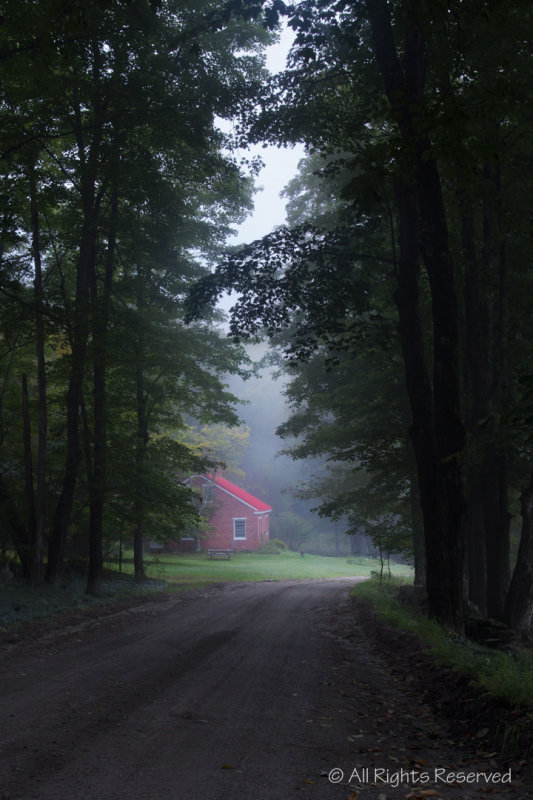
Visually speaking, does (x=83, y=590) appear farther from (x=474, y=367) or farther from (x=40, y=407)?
(x=474, y=367)

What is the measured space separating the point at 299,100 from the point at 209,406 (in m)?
12.1

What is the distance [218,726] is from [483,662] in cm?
314

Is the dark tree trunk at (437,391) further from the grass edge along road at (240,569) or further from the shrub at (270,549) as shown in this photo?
the shrub at (270,549)

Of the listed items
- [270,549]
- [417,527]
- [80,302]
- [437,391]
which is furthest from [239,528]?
[437,391]

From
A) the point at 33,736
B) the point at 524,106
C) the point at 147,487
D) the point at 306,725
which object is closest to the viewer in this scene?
the point at 33,736

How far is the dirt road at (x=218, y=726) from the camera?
162 inches

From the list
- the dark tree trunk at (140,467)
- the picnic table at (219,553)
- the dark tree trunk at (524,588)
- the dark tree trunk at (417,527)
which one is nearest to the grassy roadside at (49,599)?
the dark tree trunk at (140,467)

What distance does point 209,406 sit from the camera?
2161cm

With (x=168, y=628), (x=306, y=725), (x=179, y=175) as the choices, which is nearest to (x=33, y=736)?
(x=306, y=725)

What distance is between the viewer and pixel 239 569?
34156mm

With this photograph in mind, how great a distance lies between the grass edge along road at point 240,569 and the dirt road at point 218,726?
48.0 ft

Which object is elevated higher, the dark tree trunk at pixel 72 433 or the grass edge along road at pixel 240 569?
the dark tree trunk at pixel 72 433

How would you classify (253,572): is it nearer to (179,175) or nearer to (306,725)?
A: (179,175)

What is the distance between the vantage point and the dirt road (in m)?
4.11
